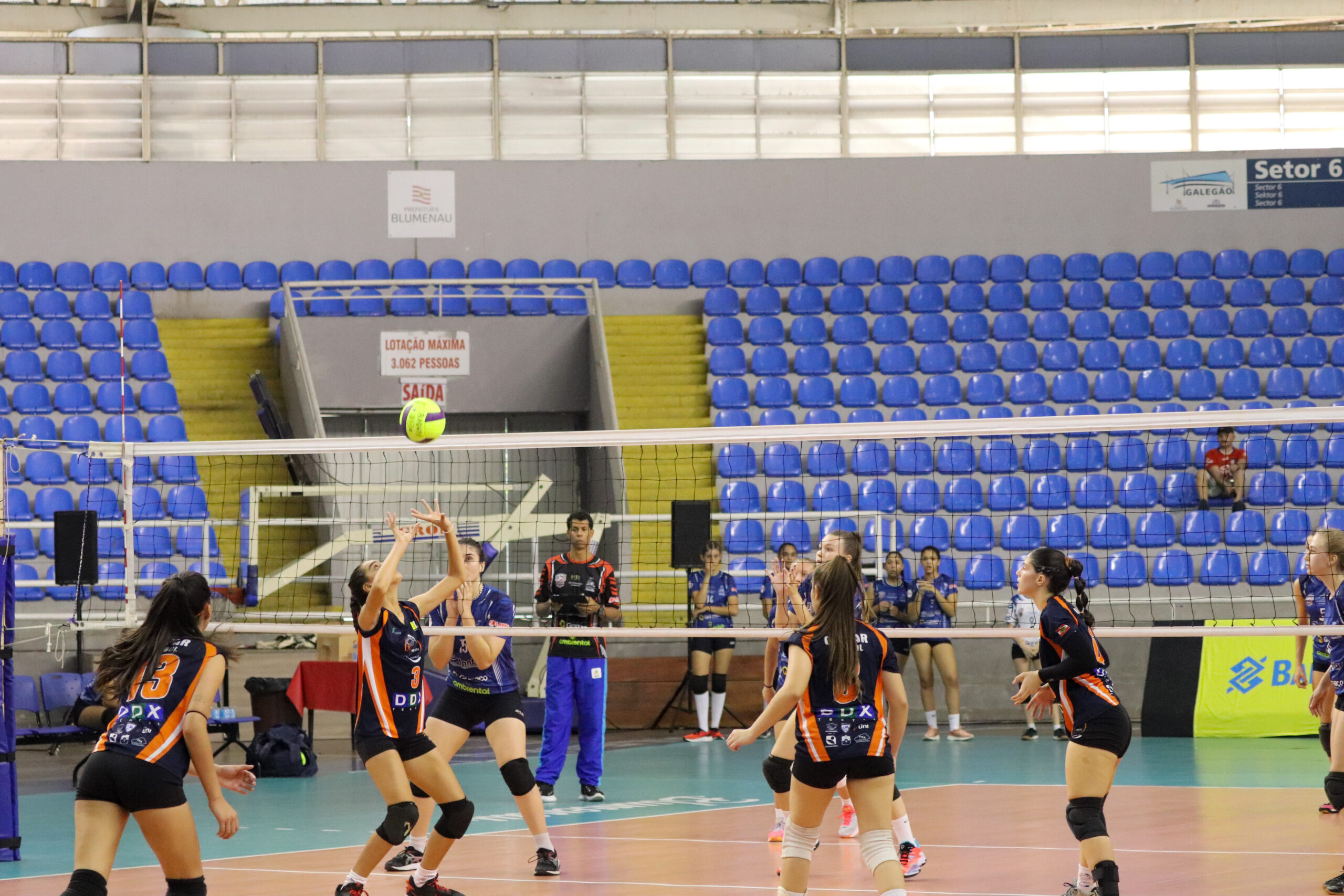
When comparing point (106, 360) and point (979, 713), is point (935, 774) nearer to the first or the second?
point (979, 713)

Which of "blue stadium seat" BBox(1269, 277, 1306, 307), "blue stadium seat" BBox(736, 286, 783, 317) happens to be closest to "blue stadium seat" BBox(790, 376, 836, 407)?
"blue stadium seat" BBox(736, 286, 783, 317)

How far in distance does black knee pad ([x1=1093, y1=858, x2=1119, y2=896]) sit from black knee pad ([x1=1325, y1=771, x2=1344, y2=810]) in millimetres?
2531

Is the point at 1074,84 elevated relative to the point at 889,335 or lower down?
elevated

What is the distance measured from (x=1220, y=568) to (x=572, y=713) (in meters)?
8.69

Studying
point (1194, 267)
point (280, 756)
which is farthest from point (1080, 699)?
point (1194, 267)

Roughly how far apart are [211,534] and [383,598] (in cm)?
1071

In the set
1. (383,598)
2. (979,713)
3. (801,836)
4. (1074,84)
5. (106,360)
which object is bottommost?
(979,713)

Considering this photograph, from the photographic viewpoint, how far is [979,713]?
52.5 ft

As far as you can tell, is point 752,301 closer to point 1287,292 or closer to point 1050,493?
point 1050,493

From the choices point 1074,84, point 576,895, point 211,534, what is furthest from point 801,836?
point 1074,84

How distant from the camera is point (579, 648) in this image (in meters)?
10.6

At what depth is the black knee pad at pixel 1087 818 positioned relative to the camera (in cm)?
637

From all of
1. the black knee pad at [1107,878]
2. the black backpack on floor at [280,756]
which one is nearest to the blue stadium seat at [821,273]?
the black backpack on floor at [280,756]

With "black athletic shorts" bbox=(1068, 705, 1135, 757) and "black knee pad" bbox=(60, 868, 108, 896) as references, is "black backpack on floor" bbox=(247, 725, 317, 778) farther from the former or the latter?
"black athletic shorts" bbox=(1068, 705, 1135, 757)
